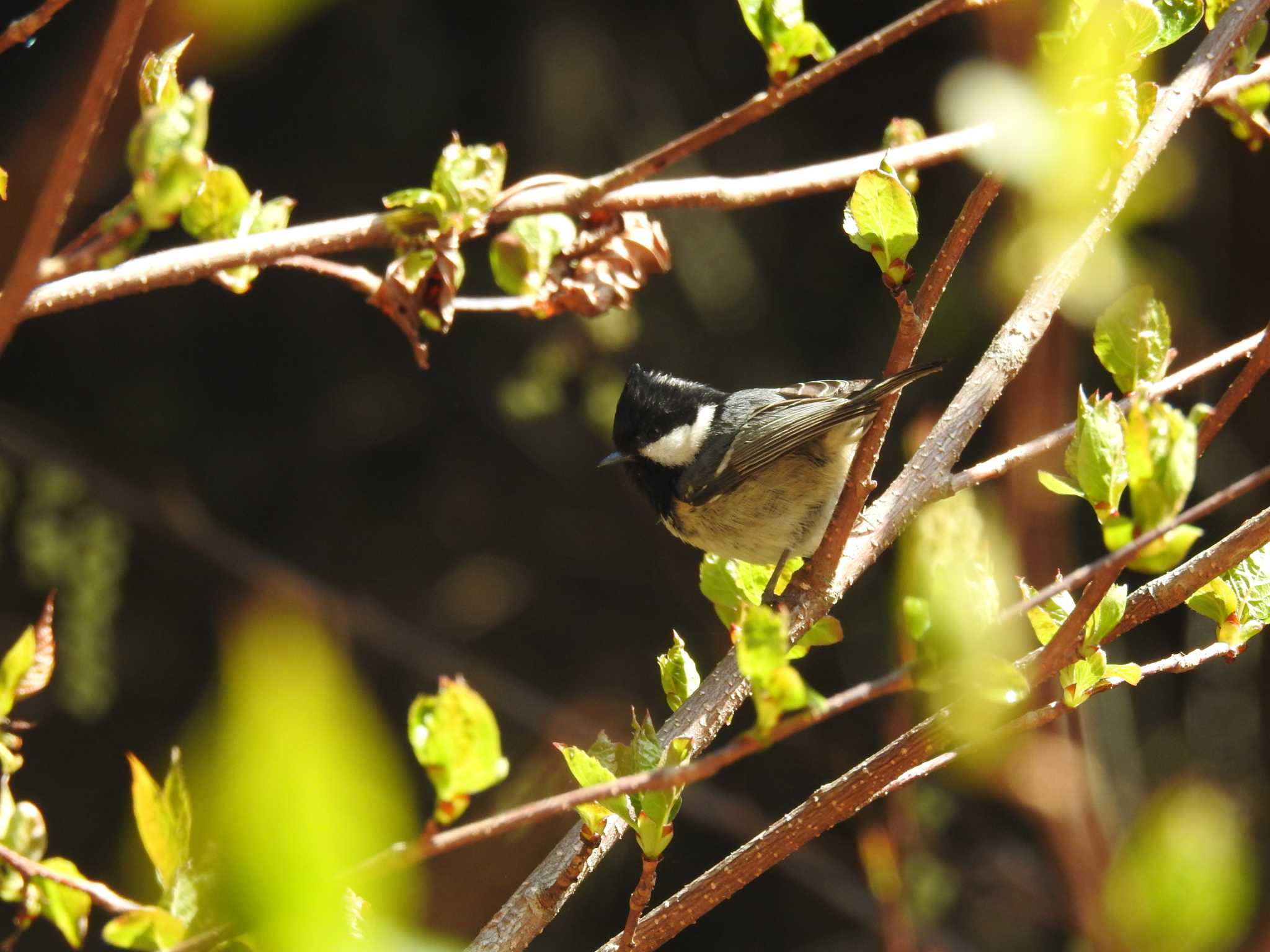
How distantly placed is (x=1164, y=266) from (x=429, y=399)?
2036 millimetres

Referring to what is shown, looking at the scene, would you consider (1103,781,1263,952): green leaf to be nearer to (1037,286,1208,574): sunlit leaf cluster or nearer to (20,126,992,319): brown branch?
(1037,286,1208,574): sunlit leaf cluster

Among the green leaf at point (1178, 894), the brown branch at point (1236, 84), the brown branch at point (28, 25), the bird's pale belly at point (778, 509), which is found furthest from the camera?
the bird's pale belly at point (778, 509)

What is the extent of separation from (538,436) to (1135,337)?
2.48 m

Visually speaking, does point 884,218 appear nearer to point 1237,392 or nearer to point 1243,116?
point 1237,392

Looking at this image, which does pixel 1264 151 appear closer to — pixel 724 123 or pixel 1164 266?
pixel 1164 266

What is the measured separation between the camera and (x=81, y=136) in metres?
0.70

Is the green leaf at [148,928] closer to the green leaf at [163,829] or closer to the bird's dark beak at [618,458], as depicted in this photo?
the green leaf at [163,829]

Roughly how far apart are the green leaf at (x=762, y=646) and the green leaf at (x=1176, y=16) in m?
0.84

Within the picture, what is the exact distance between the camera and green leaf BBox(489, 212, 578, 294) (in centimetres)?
124

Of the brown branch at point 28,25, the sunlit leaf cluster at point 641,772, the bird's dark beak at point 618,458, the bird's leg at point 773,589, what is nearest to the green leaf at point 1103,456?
the sunlit leaf cluster at point 641,772

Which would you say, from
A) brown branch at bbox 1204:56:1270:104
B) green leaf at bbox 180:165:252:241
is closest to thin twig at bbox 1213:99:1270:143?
brown branch at bbox 1204:56:1270:104

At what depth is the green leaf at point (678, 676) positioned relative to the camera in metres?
1.28

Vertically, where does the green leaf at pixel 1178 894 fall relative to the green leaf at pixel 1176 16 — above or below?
below

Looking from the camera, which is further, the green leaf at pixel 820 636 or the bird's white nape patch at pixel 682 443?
the bird's white nape patch at pixel 682 443
